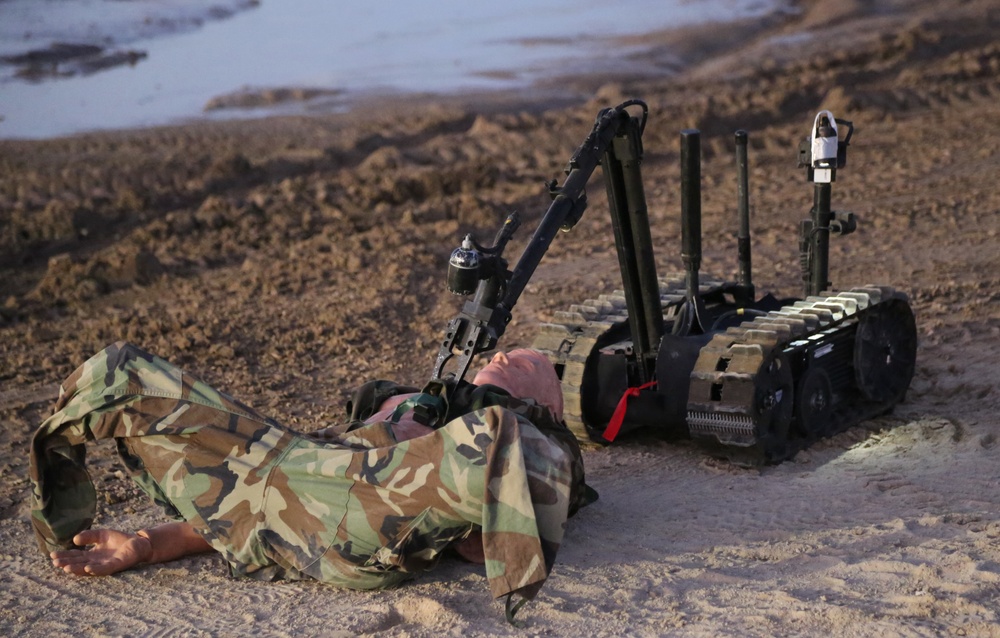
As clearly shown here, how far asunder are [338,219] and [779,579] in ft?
26.2

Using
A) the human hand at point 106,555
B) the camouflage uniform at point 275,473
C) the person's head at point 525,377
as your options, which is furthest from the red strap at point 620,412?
the human hand at point 106,555

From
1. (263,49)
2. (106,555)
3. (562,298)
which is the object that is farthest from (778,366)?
(263,49)

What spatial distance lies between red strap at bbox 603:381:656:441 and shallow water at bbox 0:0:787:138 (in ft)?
41.0

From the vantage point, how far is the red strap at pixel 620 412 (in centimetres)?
617

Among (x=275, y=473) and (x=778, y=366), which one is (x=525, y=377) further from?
(x=778, y=366)

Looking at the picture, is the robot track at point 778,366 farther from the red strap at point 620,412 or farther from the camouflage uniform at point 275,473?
the camouflage uniform at point 275,473

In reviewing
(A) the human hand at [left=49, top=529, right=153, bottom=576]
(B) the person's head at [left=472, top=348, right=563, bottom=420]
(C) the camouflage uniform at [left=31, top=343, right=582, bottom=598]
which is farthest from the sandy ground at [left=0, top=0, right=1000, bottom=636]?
(B) the person's head at [left=472, top=348, right=563, bottom=420]

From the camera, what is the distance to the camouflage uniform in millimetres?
4445

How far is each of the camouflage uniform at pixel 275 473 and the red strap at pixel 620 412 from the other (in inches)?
47.4

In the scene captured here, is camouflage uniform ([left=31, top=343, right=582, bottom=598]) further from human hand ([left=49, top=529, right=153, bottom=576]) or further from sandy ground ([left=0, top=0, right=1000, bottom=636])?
sandy ground ([left=0, top=0, right=1000, bottom=636])

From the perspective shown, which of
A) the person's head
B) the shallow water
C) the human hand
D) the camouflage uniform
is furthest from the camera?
the shallow water

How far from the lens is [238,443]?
4770 mm

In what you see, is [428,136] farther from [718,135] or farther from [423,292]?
[423,292]

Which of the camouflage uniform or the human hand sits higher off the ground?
the camouflage uniform
